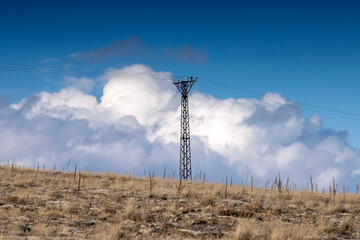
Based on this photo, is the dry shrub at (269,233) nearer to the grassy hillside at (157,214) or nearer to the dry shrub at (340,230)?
the grassy hillside at (157,214)

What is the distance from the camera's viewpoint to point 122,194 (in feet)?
73.2

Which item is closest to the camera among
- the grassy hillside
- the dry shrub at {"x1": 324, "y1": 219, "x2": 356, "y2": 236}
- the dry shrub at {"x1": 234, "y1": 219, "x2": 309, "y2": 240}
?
the dry shrub at {"x1": 234, "y1": 219, "x2": 309, "y2": 240}

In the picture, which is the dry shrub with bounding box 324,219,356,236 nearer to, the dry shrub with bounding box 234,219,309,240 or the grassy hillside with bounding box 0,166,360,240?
the grassy hillside with bounding box 0,166,360,240

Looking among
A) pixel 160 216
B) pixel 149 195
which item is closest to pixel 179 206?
pixel 160 216

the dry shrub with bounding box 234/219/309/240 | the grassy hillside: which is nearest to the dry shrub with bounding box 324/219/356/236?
the grassy hillside

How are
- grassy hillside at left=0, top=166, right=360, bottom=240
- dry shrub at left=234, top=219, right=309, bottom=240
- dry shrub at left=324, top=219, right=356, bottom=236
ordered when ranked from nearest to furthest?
dry shrub at left=234, top=219, right=309, bottom=240
grassy hillside at left=0, top=166, right=360, bottom=240
dry shrub at left=324, top=219, right=356, bottom=236

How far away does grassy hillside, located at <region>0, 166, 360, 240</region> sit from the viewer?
13.5 meters

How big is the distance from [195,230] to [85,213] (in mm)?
5343

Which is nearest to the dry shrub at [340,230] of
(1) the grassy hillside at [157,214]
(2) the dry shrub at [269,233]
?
(1) the grassy hillside at [157,214]

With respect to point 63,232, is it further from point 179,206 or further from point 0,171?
point 0,171

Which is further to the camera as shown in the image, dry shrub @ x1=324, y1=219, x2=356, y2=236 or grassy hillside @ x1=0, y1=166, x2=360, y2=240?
dry shrub @ x1=324, y1=219, x2=356, y2=236

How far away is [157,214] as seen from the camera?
1705 centimetres

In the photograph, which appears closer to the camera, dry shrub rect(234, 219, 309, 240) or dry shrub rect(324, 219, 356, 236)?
dry shrub rect(234, 219, 309, 240)

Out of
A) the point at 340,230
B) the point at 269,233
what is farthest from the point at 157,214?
the point at 340,230
